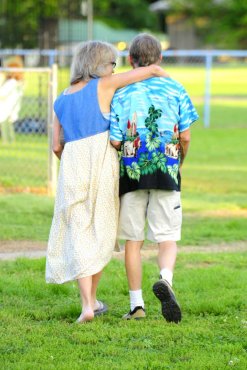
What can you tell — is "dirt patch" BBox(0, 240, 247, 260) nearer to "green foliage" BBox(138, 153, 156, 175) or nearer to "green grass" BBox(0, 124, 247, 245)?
"green grass" BBox(0, 124, 247, 245)

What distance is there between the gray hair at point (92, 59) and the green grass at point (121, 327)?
1.47m

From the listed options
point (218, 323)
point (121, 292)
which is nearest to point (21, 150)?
point (121, 292)

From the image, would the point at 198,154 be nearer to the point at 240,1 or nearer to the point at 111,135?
the point at 111,135

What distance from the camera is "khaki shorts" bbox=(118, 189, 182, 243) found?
19.3 feet

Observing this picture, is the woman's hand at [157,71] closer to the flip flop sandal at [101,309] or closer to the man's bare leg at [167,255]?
the man's bare leg at [167,255]

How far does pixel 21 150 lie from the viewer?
629 inches

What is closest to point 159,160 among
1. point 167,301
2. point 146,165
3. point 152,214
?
point 146,165

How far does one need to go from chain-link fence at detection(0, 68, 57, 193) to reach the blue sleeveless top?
5529mm

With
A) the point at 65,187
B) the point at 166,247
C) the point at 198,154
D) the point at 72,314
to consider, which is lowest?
the point at 198,154

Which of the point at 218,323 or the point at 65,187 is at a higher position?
the point at 65,187

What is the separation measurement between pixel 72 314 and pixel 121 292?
2.58 ft

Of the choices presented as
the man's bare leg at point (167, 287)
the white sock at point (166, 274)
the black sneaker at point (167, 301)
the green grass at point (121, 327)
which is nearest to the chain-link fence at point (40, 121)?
the green grass at point (121, 327)

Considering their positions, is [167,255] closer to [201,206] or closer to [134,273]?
[134,273]

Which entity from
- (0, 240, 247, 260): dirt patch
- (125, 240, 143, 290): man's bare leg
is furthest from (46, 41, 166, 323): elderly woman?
(0, 240, 247, 260): dirt patch
